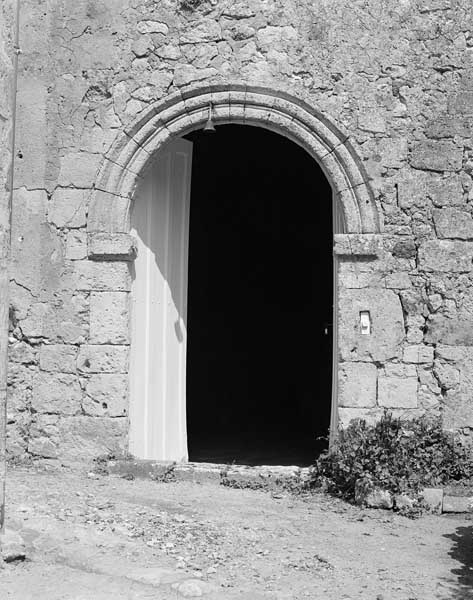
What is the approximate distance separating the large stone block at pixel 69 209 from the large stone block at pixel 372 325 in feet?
7.31

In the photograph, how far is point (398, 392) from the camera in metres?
6.22

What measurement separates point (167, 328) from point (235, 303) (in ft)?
14.0

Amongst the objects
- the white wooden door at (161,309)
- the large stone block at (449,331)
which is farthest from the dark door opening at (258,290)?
the large stone block at (449,331)

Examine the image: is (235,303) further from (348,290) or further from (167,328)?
(348,290)

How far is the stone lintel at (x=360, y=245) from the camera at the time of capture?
6.29 m

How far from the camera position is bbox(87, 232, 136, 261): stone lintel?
6488 millimetres

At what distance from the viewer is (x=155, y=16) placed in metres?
6.62

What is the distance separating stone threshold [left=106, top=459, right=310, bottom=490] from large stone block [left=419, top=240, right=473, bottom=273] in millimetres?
1879

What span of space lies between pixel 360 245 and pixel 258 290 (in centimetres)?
514

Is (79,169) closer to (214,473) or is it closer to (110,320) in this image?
(110,320)

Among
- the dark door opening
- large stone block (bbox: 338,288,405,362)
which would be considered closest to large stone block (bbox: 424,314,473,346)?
large stone block (bbox: 338,288,405,362)

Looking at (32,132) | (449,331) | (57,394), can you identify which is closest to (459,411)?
(449,331)

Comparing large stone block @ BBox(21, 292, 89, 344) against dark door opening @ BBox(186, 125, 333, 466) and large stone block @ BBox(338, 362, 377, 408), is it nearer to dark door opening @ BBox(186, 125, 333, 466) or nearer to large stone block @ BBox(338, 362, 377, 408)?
large stone block @ BBox(338, 362, 377, 408)

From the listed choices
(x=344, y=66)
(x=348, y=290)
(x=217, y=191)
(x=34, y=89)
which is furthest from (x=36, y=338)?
(x=217, y=191)
